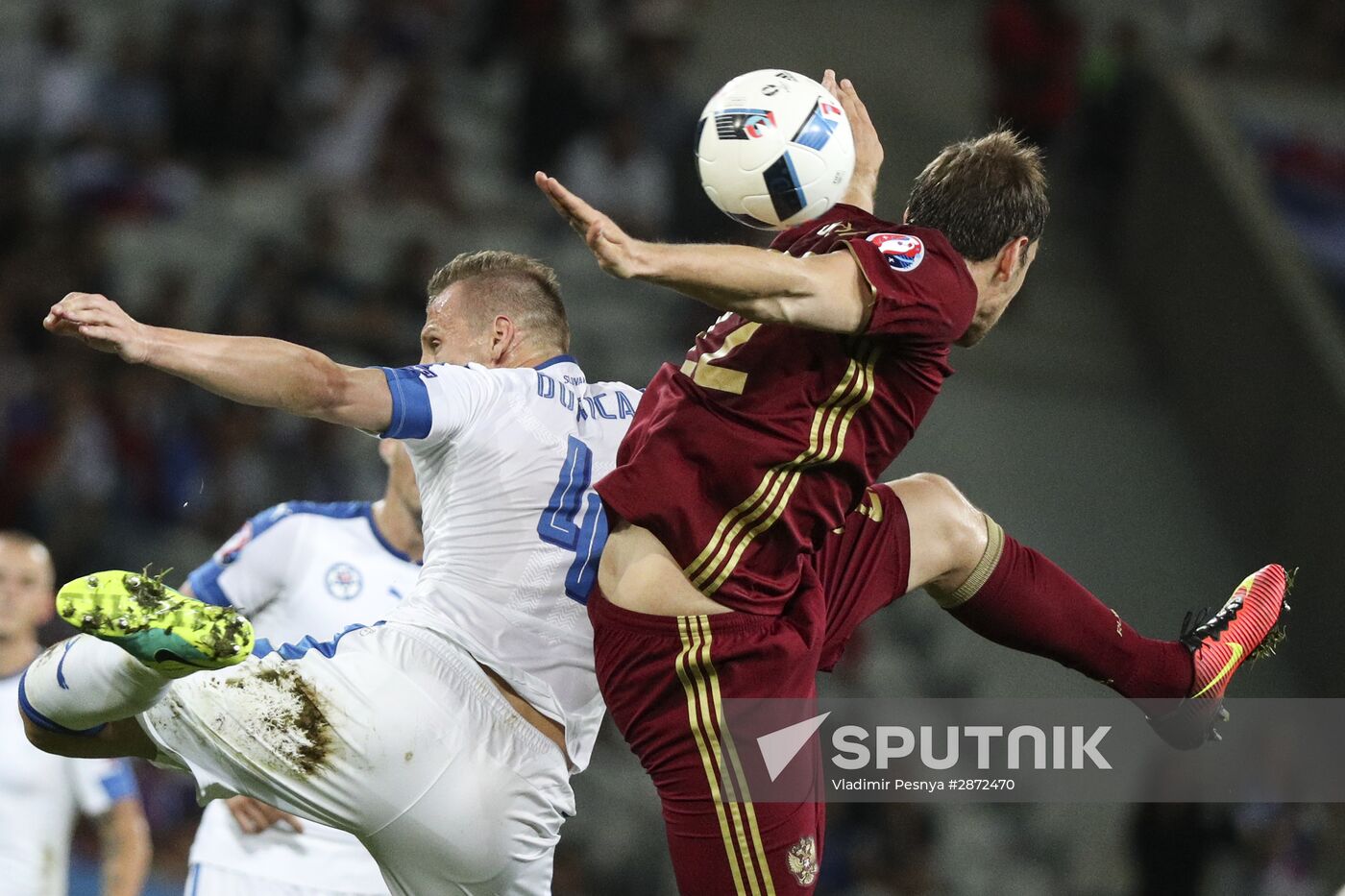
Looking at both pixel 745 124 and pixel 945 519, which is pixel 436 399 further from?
pixel 945 519

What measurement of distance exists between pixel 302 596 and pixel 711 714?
6.84 ft

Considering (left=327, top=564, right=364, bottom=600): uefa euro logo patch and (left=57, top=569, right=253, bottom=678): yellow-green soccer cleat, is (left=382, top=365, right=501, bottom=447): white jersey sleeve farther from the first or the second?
(left=327, top=564, right=364, bottom=600): uefa euro logo patch

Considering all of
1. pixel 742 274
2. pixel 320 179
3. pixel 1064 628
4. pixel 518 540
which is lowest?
pixel 1064 628

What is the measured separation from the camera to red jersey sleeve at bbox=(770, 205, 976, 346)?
3.84 m

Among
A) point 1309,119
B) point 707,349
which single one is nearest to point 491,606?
point 707,349

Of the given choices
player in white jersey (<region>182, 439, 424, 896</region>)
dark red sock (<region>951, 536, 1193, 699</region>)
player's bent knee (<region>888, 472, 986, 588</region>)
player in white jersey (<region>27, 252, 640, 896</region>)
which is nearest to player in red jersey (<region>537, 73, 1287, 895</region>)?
player in white jersey (<region>27, 252, 640, 896</region>)

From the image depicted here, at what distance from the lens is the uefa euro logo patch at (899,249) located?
3879 mm

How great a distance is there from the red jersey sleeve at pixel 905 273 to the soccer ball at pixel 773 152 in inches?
3.8

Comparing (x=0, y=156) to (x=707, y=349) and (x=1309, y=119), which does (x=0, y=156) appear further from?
(x=1309, y=119)

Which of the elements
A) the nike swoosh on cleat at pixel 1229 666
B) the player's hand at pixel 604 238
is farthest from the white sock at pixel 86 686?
the nike swoosh on cleat at pixel 1229 666

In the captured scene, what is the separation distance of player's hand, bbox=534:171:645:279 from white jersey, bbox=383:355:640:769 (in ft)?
2.70

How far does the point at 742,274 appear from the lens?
3.60 m

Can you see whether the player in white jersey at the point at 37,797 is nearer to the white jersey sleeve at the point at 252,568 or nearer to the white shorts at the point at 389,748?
the white jersey sleeve at the point at 252,568

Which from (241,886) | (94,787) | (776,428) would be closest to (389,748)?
(776,428)
